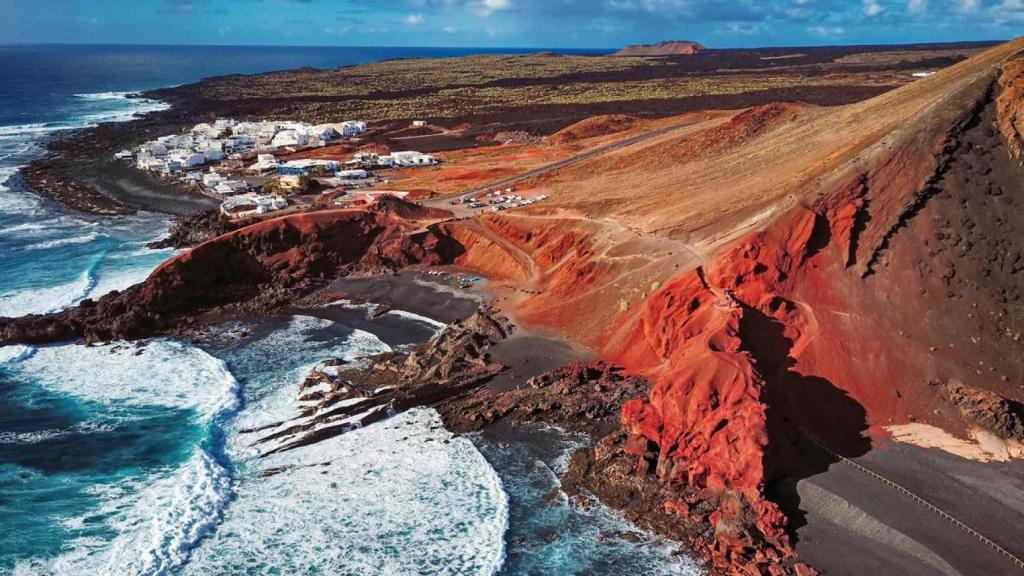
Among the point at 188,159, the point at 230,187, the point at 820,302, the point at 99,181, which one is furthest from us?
the point at 188,159

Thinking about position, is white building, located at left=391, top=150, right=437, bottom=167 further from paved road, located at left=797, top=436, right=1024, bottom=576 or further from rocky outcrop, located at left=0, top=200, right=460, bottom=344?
paved road, located at left=797, top=436, right=1024, bottom=576

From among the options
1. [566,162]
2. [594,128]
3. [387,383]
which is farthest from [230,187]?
[387,383]

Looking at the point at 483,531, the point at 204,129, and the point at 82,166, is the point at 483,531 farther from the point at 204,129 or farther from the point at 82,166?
the point at 204,129

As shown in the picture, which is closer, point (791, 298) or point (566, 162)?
point (791, 298)

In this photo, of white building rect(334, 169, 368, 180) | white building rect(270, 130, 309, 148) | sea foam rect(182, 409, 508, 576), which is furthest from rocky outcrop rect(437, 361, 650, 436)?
white building rect(270, 130, 309, 148)

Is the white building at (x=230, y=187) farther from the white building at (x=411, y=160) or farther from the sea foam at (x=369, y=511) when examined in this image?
the sea foam at (x=369, y=511)

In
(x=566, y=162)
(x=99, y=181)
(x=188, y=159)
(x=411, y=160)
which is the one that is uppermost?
(x=566, y=162)

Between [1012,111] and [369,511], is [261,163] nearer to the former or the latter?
[369,511]
